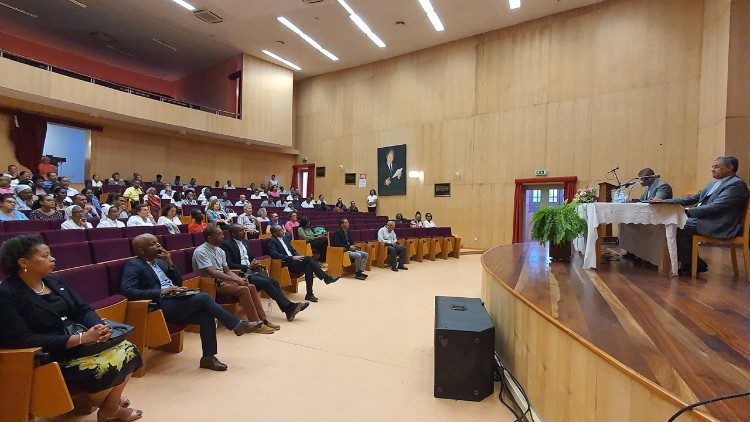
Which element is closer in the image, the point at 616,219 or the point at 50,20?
the point at 616,219

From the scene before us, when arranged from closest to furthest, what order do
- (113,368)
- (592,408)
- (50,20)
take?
(592,408) < (113,368) < (50,20)

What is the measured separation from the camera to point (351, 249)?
6246mm

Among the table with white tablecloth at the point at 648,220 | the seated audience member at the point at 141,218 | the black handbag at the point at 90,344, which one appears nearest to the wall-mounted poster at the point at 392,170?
the seated audience member at the point at 141,218

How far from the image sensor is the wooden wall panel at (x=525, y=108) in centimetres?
791

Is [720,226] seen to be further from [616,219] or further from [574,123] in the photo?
[574,123]

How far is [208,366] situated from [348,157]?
35.9 feet

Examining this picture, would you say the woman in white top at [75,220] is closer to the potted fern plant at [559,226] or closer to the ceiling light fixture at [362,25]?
the potted fern plant at [559,226]

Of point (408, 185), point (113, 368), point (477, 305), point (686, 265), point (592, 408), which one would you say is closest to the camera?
point (592, 408)

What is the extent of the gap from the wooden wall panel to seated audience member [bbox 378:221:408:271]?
12.2 ft

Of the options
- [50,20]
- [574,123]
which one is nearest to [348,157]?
[574,123]

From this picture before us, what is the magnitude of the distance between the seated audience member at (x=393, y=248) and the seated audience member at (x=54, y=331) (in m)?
5.23

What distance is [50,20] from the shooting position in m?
10.3

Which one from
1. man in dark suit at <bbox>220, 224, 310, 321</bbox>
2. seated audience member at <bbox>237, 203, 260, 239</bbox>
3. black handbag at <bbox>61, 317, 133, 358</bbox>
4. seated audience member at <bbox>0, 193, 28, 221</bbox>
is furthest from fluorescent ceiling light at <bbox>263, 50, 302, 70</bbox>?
black handbag at <bbox>61, 317, 133, 358</bbox>

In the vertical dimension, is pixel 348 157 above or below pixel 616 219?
above
